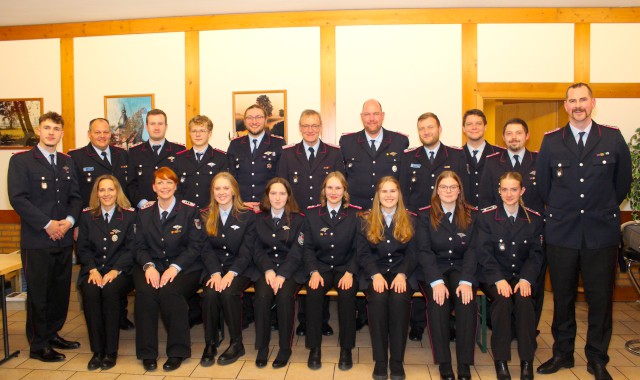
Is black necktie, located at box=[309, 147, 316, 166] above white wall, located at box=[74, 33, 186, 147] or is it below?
below

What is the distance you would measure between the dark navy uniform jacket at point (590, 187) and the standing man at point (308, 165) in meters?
1.81

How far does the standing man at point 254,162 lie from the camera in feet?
14.2

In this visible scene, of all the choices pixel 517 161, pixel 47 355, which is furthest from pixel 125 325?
pixel 517 161

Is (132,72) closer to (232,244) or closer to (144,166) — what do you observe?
→ (144,166)

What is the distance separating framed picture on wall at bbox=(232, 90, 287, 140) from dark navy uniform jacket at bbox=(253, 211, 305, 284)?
7.06 feet

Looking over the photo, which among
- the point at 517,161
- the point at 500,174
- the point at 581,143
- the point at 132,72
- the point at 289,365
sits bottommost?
the point at 289,365

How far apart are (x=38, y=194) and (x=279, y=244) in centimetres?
195

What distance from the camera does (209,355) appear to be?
134 inches

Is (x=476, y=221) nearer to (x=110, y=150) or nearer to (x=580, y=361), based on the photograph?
(x=580, y=361)

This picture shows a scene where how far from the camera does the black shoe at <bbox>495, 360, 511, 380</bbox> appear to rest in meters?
3.10

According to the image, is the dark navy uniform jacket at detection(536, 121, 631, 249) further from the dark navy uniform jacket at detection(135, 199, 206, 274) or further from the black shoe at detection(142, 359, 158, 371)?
the black shoe at detection(142, 359, 158, 371)

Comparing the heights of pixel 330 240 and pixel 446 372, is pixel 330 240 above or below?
above

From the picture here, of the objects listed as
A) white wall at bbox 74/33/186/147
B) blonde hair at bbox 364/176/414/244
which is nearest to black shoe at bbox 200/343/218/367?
blonde hair at bbox 364/176/414/244

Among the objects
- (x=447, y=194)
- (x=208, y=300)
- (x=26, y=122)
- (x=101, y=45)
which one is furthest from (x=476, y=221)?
(x=26, y=122)
